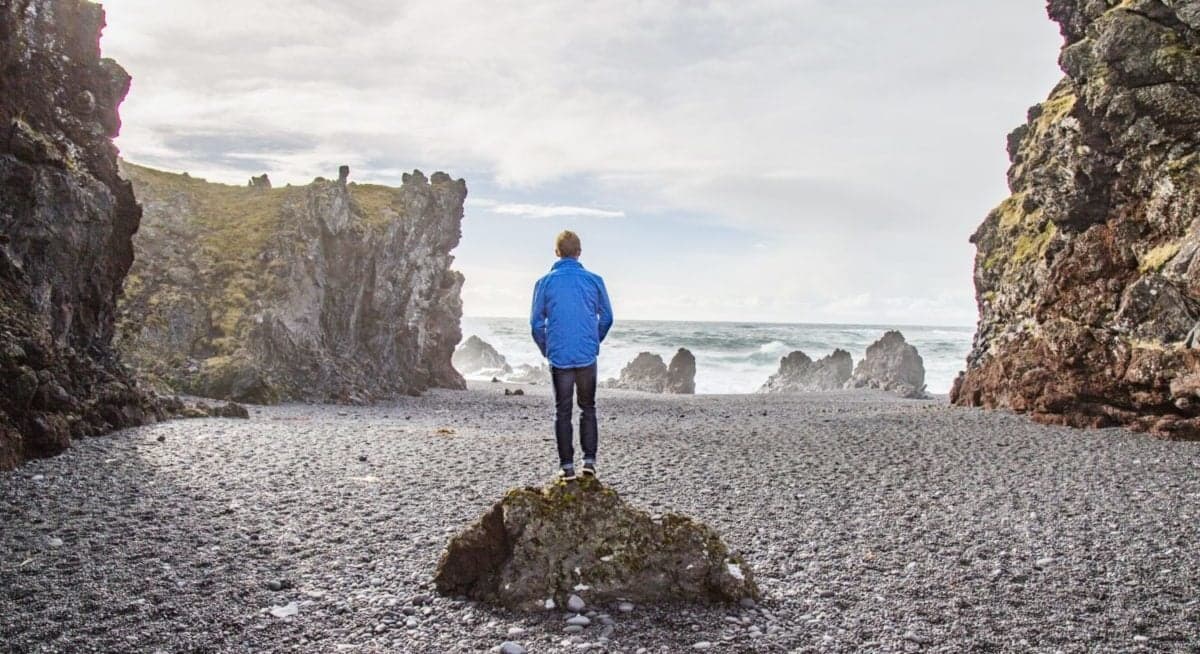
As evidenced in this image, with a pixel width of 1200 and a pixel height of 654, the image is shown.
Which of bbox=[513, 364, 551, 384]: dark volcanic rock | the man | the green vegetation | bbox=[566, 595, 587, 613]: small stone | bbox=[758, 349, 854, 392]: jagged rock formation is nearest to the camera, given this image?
bbox=[566, 595, 587, 613]: small stone

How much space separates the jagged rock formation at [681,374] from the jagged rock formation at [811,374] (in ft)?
27.1

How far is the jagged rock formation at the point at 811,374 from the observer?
217 feet

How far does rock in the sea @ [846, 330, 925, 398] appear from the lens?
5719 cm

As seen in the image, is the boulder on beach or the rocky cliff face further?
the boulder on beach

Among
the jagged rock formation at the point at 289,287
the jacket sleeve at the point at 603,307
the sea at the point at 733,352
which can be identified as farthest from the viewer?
the sea at the point at 733,352

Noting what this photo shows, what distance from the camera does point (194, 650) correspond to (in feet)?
20.6

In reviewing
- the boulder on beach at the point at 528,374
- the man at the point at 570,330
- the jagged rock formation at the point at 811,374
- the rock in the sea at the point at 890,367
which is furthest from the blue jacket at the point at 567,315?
the boulder on beach at the point at 528,374

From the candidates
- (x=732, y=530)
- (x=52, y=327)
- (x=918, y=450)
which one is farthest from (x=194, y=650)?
(x=918, y=450)

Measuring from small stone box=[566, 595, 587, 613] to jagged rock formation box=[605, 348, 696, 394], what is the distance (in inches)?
2260

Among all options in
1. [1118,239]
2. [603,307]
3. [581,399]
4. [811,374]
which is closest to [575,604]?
[581,399]

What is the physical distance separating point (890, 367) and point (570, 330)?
54.5 metres

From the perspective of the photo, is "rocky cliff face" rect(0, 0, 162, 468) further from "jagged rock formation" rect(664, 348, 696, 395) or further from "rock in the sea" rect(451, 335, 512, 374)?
"rock in the sea" rect(451, 335, 512, 374)

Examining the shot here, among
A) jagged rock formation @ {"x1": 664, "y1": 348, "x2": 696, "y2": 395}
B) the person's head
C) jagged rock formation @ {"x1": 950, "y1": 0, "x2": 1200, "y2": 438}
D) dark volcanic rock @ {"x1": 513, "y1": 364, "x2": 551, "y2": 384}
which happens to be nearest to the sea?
dark volcanic rock @ {"x1": 513, "y1": 364, "x2": 551, "y2": 384}

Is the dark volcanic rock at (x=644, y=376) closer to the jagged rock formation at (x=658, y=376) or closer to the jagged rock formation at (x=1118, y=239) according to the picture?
the jagged rock formation at (x=658, y=376)
